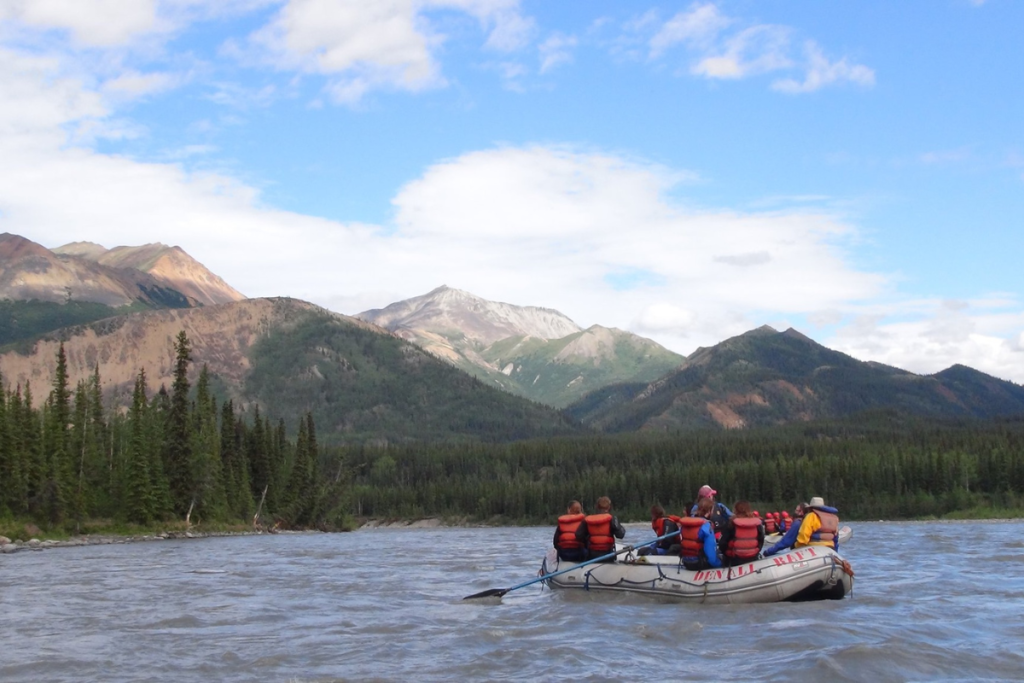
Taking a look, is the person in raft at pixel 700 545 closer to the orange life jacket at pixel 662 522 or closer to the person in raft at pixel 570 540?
the orange life jacket at pixel 662 522

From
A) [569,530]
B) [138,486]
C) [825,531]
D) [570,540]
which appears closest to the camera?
[825,531]

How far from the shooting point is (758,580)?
32.2 metres

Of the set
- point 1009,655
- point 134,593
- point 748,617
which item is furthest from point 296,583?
point 1009,655

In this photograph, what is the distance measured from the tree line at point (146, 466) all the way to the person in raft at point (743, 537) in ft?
217

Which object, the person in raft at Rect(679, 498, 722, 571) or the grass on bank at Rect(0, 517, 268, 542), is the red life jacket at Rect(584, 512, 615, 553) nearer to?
the person in raft at Rect(679, 498, 722, 571)

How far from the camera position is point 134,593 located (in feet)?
132

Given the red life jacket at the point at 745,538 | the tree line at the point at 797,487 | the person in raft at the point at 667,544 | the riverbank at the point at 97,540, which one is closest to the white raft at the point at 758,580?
the red life jacket at the point at 745,538

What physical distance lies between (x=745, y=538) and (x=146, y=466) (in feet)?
238

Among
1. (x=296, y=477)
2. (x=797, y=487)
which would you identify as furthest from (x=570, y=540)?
(x=797, y=487)

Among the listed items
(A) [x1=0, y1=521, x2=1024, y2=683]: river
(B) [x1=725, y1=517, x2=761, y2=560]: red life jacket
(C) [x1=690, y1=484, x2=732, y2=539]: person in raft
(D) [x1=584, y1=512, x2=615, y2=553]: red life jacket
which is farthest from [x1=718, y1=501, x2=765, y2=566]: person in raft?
(D) [x1=584, y1=512, x2=615, y2=553]: red life jacket

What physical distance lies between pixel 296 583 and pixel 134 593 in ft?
22.9

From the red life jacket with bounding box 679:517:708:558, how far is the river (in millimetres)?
1656

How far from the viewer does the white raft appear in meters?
32.2

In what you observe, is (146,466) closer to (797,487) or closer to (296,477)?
(296,477)
